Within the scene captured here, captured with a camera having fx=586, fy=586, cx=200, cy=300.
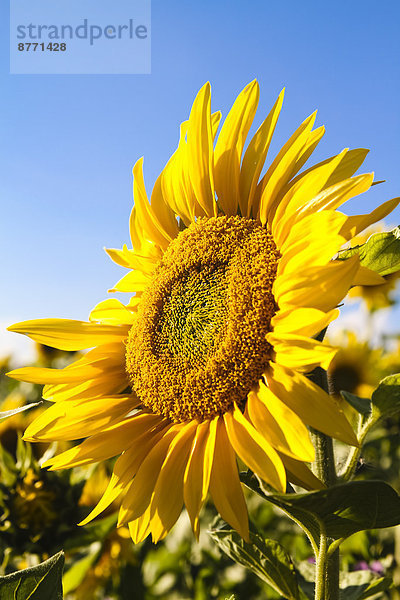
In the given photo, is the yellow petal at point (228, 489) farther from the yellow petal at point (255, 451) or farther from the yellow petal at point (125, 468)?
→ the yellow petal at point (125, 468)

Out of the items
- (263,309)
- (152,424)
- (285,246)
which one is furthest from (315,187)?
(152,424)

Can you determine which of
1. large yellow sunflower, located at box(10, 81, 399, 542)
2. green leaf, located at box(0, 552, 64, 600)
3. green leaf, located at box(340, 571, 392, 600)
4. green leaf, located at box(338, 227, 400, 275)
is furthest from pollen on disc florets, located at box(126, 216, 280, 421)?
green leaf, located at box(340, 571, 392, 600)

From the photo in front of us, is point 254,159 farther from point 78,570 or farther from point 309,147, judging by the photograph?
point 78,570

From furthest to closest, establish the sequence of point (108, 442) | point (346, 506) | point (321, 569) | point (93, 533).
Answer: point (93, 533), point (108, 442), point (321, 569), point (346, 506)

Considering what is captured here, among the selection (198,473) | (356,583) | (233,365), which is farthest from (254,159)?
(356,583)

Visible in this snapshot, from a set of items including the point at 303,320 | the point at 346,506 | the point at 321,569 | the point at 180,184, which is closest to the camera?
the point at 346,506

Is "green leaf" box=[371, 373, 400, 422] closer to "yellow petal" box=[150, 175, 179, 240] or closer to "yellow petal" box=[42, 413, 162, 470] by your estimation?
"yellow petal" box=[42, 413, 162, 470]
